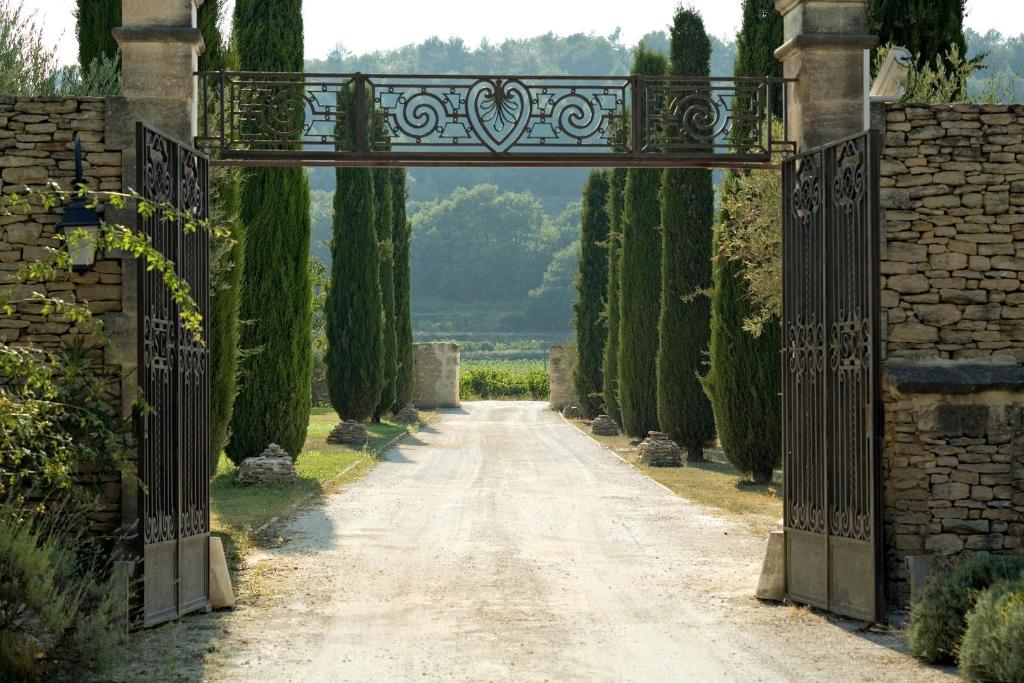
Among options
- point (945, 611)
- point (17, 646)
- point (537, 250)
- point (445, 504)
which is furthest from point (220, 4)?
point (537, 250)

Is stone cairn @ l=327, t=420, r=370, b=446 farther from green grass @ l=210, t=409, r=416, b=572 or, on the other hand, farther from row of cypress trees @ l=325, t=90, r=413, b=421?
row of cypress trees @ l=325, t=90, r=413, b=421

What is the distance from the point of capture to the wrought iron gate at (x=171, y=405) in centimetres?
769

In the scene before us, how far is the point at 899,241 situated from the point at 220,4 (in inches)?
320

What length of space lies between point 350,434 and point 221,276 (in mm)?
10537

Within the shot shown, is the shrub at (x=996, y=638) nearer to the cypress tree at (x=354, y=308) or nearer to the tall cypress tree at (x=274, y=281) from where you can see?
the tall cypress tree at (x=274, y=281)

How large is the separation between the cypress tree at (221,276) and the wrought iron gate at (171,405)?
412 centimetres

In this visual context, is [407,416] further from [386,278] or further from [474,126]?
[474,126]

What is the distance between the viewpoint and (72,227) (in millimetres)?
7703

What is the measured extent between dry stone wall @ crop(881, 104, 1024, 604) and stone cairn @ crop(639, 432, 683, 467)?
11.9 metres

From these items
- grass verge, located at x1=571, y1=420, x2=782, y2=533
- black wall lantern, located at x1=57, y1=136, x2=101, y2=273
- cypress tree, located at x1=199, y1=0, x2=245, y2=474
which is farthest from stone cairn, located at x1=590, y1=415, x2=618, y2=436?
black wall lantern, located at x1=57, y1=136, x2=101, y2=273

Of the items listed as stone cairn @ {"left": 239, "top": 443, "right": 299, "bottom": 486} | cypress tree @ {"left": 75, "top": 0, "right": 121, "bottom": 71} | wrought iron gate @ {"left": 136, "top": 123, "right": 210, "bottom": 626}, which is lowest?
stone cairn @ {"left": 239, "top": 443, "right": 299, "bottom": 486}

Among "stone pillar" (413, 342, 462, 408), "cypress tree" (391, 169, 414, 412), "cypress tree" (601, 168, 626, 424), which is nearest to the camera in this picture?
"cypress tree" (601, 168, 626, 424)

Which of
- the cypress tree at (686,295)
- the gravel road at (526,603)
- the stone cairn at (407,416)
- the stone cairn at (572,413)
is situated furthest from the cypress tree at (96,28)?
the stone cairn at (572,413)

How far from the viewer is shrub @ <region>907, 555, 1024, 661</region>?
685cm
